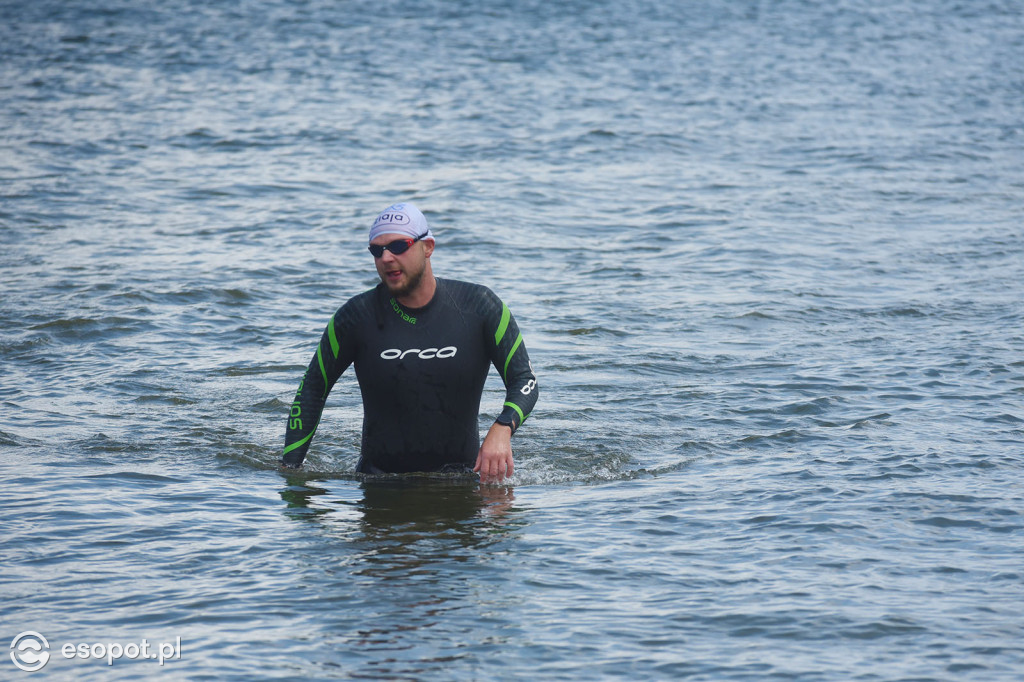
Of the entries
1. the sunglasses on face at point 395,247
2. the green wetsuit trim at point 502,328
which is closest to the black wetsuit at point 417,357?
the green wetsuit trim at point 502,328

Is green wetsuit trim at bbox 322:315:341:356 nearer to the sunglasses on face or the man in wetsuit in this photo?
the man in wetsuit

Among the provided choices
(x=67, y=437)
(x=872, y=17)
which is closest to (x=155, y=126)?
(x=67, y=437)

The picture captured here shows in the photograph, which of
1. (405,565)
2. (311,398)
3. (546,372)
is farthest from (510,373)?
(546,372)

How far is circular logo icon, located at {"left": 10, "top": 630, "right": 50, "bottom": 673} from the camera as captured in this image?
581 centimetres

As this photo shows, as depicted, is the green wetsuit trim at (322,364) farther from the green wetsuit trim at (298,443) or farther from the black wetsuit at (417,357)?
the green wetsuit trim at (298,443)

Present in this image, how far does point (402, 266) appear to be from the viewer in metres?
7.59

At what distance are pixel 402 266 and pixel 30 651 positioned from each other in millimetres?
2979

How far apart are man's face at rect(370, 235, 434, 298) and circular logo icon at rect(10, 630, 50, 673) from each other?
2.76 m

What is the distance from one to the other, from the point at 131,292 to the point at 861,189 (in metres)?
11.2

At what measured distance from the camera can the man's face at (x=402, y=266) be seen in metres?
7.55

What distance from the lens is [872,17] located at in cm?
3953

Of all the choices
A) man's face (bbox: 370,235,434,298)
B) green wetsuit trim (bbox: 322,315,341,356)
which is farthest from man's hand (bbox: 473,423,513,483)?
green wetsuit trim (bbox: 322,315,341,356)

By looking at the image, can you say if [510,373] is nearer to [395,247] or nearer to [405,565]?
[395,247]

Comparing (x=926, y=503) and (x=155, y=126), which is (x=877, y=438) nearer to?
(x=926, y=503)
